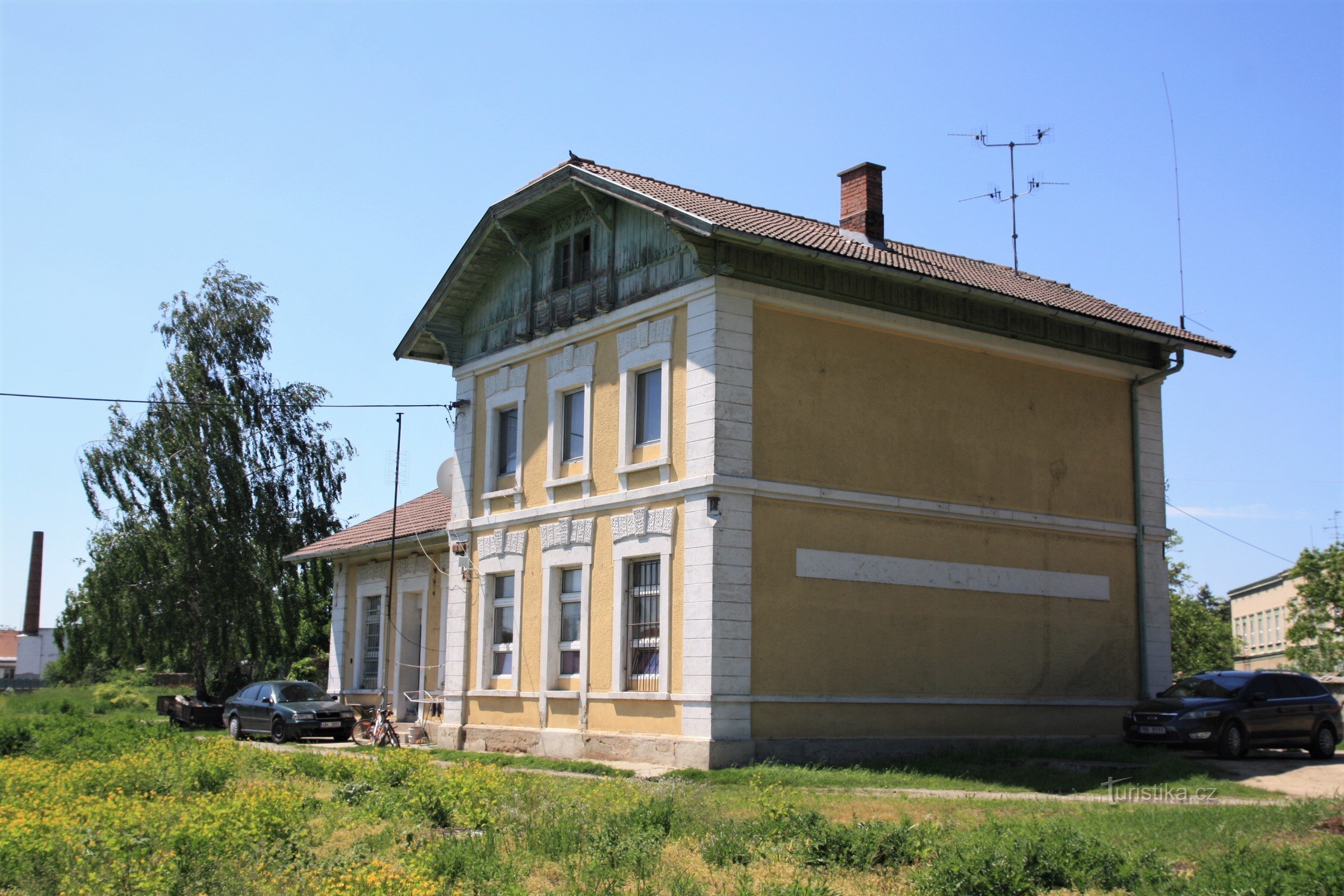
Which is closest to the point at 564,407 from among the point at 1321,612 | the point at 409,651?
the point at 409,651

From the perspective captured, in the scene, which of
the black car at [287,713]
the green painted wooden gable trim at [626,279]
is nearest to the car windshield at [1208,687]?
the green painted wooden gable trim at [626,279]

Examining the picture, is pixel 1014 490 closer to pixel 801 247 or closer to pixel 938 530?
pixel 938 530

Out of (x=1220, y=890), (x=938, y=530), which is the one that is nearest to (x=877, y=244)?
(x=938, y=530)

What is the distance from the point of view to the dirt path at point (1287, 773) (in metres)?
14.7

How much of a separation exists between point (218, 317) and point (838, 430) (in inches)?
1099

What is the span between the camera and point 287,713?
25.6 m

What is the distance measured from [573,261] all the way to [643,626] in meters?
6.59

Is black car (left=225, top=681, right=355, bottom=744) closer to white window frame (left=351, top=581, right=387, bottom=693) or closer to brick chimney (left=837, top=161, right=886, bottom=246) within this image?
white window frame (left=351, top=581, right=387, bottom=693)

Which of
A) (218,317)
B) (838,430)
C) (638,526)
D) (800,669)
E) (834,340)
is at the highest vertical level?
(218,317)

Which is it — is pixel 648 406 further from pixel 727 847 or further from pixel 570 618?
pixel 727 847

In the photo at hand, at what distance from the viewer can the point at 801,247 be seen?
1714cm

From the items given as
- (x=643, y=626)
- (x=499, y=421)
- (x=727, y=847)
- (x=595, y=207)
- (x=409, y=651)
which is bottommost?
(x=727, y=847)

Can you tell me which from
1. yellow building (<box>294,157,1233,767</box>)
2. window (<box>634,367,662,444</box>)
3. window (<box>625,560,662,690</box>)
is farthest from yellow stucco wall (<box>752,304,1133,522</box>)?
window (<box>625,560,662,690</box>)

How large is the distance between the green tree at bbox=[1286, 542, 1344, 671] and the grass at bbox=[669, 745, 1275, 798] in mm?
31135
